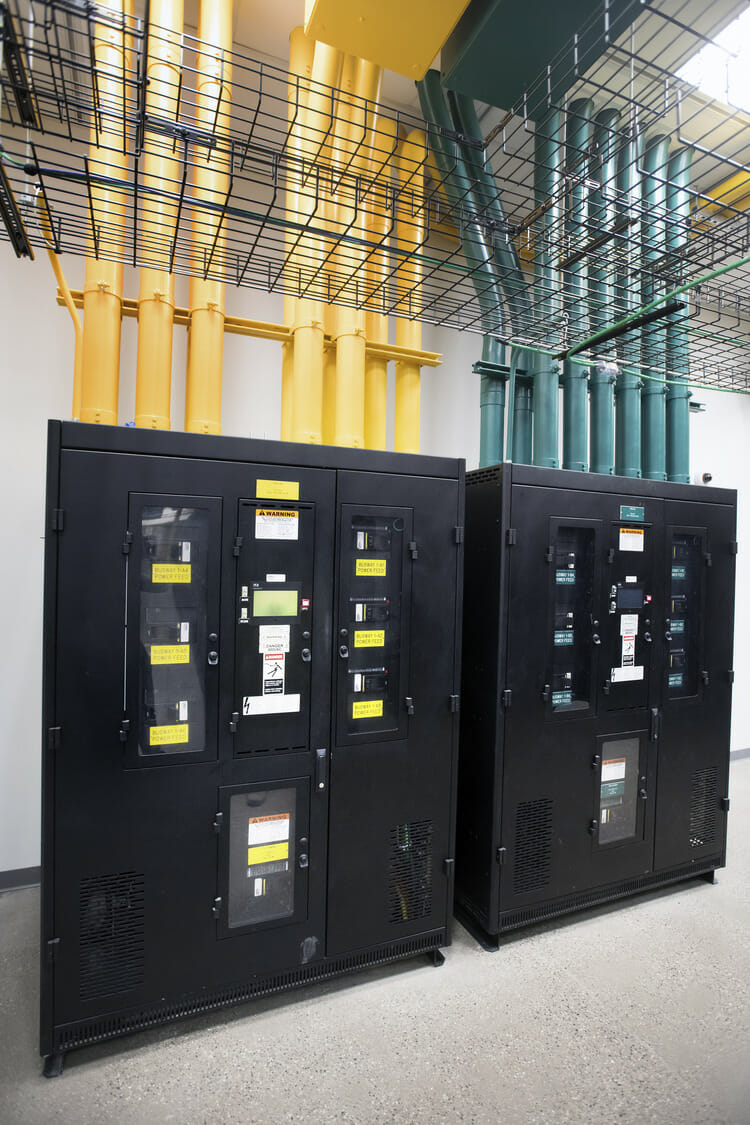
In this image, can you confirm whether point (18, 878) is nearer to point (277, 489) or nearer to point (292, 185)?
point (277, 489)

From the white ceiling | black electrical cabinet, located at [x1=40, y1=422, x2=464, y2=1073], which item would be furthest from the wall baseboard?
the white ceiling

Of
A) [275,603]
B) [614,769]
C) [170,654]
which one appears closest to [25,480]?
[170,654]

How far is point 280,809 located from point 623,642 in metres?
1.66

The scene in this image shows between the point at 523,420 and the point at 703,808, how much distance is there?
2134mm

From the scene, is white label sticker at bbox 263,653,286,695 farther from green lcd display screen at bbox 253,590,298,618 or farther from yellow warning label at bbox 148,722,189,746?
yellow warning label at bbox 148,722,189,746

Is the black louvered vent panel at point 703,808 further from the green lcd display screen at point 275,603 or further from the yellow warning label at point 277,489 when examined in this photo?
the yellow warning label at point 277,489

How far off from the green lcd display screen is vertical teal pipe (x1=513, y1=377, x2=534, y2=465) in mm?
1500

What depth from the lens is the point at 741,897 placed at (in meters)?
2.88

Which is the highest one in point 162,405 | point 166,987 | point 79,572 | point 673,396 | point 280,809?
point 673,396

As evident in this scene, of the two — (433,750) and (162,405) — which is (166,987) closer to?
(433,750)

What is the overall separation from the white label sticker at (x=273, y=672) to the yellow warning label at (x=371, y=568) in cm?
41

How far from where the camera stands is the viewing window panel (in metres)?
2.59

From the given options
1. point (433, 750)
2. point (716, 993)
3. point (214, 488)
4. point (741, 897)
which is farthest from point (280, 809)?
point (741, 897)

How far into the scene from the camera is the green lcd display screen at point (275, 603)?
6.77ft
